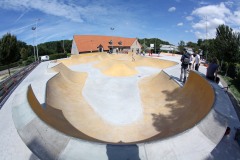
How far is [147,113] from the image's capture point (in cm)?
1029

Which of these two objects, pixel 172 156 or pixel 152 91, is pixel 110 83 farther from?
pixel 172 156

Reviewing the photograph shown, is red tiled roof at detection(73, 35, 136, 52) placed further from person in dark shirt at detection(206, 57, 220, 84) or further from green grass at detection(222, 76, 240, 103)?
person in dark shirt at detection(206, 57, 220, 84)

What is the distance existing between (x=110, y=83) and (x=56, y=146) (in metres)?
13.7

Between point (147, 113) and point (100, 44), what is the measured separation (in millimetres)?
50573

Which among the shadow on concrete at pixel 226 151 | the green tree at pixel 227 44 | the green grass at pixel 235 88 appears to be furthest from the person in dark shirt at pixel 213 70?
the green tree at pixel 227 44

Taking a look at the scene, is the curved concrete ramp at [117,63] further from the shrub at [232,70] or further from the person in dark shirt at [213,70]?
the person in dark shirt at [213,70]

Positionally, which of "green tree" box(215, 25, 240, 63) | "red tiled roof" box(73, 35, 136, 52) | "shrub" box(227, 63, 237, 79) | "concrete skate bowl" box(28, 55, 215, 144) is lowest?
"concrete skate bowl" box(28, 55, 215, 144)

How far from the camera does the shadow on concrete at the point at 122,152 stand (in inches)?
137

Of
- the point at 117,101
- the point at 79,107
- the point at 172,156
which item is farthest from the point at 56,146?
the point at 117,101

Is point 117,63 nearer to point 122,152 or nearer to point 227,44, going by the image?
point 227,44

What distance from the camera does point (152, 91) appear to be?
46.6ft

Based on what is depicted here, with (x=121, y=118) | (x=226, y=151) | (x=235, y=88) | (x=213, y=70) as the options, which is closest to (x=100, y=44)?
(x=235, y=88)

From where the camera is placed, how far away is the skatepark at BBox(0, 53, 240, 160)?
374 centimetres

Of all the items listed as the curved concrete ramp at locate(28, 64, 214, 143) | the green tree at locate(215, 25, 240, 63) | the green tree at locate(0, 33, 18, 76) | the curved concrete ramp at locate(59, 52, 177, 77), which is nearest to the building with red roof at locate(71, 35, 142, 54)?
the curved concrete ramp at locate(59, 52, 177, 77)
